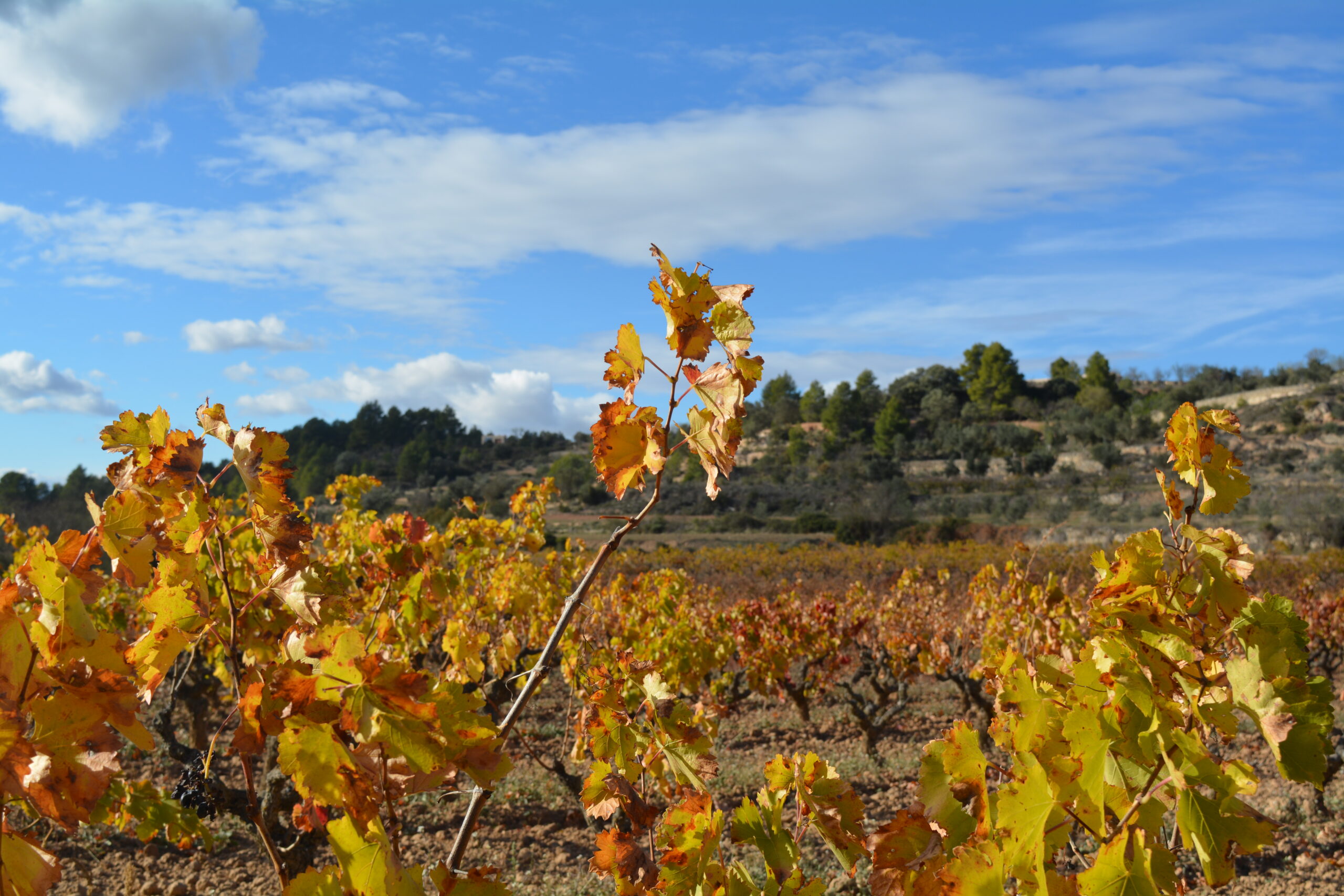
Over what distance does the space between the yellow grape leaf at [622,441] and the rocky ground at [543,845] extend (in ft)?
8.42

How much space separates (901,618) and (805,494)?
2022 cm

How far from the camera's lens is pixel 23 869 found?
2.91 ft

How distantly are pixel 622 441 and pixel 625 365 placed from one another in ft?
0.33

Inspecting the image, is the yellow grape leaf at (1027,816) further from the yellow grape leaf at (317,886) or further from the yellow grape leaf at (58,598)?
the yellow grape leaf at (58,598)

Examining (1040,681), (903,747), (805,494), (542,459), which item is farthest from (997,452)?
(1040,681)

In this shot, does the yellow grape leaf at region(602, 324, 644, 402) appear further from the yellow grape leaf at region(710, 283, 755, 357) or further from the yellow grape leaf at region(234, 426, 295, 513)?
A: the yellow grape leaf at region(234, 426, 295, 513)

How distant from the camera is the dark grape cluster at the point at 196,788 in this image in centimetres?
135

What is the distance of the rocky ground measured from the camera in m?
3.48

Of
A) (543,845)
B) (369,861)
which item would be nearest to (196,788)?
(369,861)

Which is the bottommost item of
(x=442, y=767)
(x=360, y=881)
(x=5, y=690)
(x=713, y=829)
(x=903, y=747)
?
(x=903, y=747)

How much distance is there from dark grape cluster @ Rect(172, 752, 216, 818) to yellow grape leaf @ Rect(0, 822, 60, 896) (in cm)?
33

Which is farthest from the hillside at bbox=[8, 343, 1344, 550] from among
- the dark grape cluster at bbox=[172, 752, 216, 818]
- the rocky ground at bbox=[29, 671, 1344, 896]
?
the dark grape cluster at bbox=[172, 752, 216, 818]

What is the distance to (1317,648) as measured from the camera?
7.91 metres

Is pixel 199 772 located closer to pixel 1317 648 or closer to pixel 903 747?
pixel 903 747
